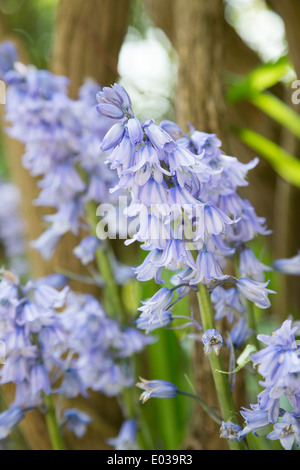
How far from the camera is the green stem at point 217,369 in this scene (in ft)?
1.51

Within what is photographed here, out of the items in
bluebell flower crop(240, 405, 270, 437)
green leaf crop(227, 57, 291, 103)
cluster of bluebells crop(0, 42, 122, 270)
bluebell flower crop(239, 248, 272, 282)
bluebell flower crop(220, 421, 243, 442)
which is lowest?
bluebell flower crop(220, 421, 243, 442)

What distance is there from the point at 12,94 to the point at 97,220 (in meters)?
0.23

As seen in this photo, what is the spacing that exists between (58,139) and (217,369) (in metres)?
0.42

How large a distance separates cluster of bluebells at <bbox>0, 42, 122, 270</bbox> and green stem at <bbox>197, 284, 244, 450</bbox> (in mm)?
321

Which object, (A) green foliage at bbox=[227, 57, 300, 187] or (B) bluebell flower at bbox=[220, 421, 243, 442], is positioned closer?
(B) bluebell flower at bbox=[220, 421, 243, 442]

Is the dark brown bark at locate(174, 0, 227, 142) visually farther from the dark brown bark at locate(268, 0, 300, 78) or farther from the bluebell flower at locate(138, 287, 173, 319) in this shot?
the bluebell flower at locate(138, 287, 173, 319)

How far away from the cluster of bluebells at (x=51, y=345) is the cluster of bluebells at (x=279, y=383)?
24cm

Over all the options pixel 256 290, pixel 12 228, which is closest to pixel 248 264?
pixel 256 290

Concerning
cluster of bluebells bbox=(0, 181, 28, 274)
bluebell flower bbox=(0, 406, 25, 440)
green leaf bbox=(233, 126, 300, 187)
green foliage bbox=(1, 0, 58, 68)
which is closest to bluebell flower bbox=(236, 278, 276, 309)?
bluebell flower bbox=(0, 406, 25, 440)

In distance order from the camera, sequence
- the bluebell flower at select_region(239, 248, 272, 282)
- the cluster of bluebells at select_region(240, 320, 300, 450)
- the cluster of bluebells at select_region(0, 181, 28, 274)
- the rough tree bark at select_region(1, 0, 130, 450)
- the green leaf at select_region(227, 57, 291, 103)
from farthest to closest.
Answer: the cluster of bluebells at select_region(0, 181, 28, 274) → the rough tree bark at select_region(1, 0, 130, 450) → the green leaf at select_region(227, 57, 291, 103) → the bluebell flower at select_region(239, 248, 272, 282) → the cluster of bluebells at select_region(240, 320, 300, 450)

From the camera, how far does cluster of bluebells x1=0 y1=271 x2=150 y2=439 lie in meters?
0.54

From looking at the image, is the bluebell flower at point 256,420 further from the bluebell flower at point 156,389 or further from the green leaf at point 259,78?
the green leaf at point 259,78

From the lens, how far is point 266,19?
3.70 feet

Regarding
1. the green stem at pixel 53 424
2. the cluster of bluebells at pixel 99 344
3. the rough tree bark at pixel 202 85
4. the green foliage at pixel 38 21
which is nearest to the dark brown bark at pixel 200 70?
the rough tree bark at pixel 202 85
